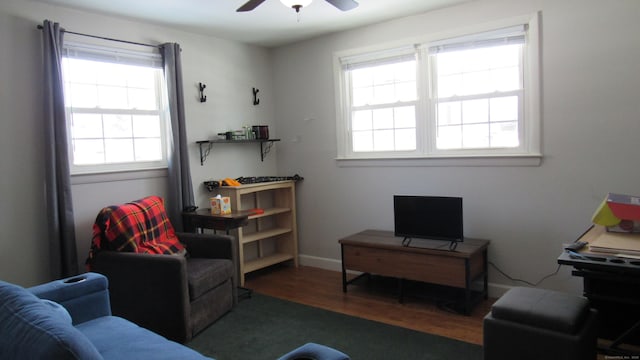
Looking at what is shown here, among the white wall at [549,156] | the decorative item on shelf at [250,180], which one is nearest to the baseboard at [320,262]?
the white wall at [549,156]

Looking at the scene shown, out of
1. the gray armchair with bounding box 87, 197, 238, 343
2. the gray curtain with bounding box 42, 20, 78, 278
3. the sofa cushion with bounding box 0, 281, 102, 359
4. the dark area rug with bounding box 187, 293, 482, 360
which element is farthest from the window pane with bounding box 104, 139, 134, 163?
the sofa cushion with bounding box 0, 281, 102, 359

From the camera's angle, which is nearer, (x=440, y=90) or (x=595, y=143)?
(x=595, y=143)

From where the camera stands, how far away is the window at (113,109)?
348 cm

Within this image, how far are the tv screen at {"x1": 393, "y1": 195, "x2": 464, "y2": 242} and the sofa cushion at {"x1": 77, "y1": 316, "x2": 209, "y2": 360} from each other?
2.23m

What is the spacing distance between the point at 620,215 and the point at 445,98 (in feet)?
5.85

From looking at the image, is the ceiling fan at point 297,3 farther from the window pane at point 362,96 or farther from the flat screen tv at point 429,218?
the flat screen tv at point 429,218

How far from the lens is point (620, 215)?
2.45 meters

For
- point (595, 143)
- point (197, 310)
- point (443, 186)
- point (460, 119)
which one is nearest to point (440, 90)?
point (460, 119)

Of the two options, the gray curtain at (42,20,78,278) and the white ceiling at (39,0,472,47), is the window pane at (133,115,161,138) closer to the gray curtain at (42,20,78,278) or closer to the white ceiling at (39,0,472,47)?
the gray curtain at (42,20,78,278)

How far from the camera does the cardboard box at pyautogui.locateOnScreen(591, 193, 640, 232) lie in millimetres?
2428

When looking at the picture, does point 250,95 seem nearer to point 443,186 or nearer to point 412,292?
point 443,186

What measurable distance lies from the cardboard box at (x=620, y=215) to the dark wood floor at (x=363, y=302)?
1100 mm

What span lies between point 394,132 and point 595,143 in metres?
1.66

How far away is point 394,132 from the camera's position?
13.8 feet
